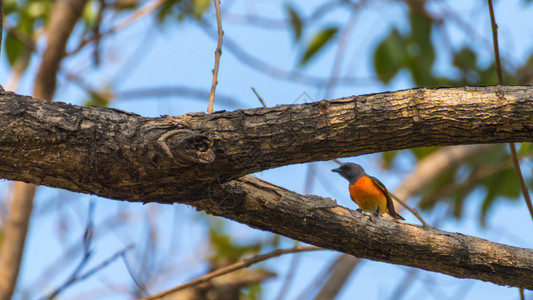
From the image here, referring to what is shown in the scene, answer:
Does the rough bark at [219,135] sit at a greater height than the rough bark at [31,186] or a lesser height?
lesser

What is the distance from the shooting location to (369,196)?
17.1 ft

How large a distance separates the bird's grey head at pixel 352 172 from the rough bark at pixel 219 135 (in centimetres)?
290

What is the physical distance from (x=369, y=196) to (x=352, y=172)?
1.94ft

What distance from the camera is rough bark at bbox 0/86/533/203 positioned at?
257 centimetres

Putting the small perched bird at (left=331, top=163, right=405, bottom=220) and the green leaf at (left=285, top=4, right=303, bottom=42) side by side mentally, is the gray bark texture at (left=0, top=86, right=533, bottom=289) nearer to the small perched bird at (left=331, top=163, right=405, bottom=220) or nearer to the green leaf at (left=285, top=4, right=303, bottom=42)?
the small perched bird at (left=331, top=163, right=405, bottom=220)

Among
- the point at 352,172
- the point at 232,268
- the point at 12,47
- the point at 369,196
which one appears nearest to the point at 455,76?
the point at 352,172

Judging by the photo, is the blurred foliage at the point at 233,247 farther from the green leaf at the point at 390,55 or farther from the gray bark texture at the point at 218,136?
the gray bark texture at the point at 218,136

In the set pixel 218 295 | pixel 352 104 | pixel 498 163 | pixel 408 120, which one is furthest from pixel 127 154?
pixel 498 163

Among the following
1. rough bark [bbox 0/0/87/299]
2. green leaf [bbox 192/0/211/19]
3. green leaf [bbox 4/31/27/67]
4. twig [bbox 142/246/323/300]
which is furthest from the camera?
green leaf [bbox 192/0/211/19]

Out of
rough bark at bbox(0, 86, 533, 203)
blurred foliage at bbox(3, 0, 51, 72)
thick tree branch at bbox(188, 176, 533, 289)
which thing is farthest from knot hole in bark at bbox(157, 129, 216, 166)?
blurred foliage at bbox(3, 0, 51, 72)

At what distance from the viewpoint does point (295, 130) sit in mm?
2697

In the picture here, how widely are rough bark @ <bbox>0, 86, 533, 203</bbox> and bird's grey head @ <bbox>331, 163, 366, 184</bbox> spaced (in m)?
2.90

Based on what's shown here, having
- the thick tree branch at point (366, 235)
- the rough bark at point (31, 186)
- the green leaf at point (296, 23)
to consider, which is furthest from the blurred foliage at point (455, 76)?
the rough bark at point (31, 186)

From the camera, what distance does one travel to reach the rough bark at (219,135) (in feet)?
8.43
